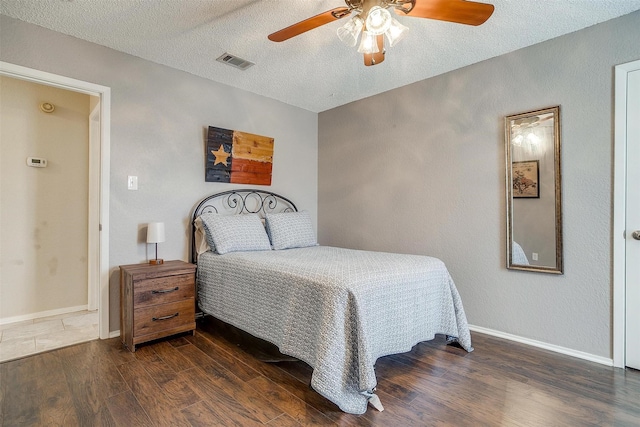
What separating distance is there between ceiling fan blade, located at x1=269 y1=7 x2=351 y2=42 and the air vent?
3.73 feet

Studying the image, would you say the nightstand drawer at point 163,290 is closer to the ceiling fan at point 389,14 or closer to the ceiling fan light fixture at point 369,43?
the ceiling fan at point 389,14

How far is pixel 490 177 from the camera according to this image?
2.83m

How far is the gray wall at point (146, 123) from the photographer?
2.48m

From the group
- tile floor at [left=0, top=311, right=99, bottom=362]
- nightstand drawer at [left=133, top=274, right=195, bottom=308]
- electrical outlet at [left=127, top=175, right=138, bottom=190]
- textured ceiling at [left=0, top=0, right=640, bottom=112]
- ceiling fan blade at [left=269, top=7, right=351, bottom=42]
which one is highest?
textured ceiling at [left=0, top=0, right=640, bottom=112]

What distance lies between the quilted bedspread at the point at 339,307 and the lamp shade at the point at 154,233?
492mm

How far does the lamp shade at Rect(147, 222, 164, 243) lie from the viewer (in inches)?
109

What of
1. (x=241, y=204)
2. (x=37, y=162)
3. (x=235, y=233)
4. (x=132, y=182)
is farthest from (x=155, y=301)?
(x=37, y=162)

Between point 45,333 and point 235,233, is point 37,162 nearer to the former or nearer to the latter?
point 45,333

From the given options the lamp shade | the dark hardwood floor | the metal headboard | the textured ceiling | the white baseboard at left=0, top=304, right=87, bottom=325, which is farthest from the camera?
the metal headboard

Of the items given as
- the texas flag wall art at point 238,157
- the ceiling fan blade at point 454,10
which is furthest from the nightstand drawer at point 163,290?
the ceiling fan blade at point 454,10

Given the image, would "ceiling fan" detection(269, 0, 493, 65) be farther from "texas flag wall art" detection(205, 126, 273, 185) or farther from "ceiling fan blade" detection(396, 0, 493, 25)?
"texas flag wall art" detection(205, 126, 273, 185)

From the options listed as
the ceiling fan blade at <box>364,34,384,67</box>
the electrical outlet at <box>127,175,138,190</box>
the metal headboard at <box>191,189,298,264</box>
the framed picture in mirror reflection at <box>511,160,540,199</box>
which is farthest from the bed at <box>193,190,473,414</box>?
the ceiling fan blade at <box>364,34,384,67</box>

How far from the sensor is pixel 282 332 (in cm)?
209

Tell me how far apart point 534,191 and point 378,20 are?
1939 mm
